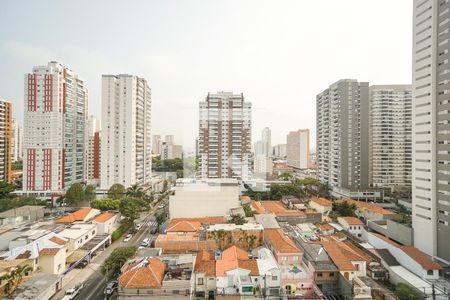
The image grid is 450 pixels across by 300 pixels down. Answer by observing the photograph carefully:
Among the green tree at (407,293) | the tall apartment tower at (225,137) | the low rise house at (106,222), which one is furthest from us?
the tall apartment tower at (225,137)

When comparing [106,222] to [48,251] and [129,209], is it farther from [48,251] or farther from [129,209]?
[48,251]

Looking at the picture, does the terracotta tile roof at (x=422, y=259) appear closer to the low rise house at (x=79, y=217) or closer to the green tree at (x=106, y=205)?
the low rise house at (x=79, y=217)

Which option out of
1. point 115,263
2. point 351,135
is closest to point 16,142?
point 115,263

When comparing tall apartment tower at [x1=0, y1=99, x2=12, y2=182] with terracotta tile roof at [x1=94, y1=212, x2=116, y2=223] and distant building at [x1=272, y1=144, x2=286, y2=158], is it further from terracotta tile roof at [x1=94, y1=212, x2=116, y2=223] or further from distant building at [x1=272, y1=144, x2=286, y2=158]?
distant building at [x1=272, y1=144, x2=286, y2=158]

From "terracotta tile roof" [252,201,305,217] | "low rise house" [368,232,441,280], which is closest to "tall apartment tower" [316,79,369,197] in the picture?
"terracotta tile roof" [252,201,305,217]

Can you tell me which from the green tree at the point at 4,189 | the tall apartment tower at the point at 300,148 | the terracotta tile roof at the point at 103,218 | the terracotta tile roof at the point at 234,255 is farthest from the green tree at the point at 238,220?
the tall apartment tower at the point at 300,148

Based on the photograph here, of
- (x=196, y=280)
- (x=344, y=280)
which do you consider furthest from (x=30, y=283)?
(x=344, y=280)
